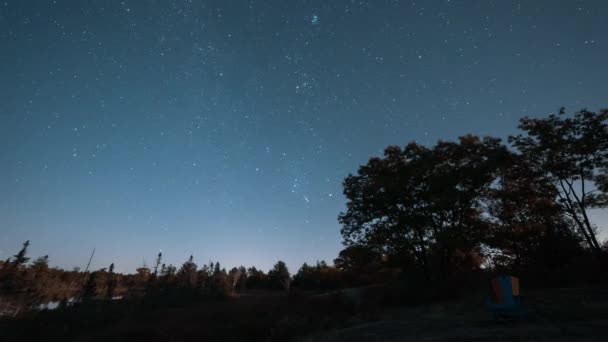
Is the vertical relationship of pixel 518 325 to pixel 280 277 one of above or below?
below

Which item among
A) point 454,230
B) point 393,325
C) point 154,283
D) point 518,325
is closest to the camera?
point 518,325

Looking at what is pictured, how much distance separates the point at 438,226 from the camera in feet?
63.6

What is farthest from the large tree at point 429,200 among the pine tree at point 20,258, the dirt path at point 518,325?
the pine tree at point 20,258

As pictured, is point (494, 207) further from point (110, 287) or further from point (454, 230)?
point (110, 287)

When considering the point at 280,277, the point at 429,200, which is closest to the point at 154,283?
the point at 280,277

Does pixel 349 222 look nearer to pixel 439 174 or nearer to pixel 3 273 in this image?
pixel 439 174

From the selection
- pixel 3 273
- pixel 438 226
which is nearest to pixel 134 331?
pixel 438 226

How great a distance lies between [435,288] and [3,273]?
8601 centimetres

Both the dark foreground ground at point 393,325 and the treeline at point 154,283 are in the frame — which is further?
the treeline at point 154,283

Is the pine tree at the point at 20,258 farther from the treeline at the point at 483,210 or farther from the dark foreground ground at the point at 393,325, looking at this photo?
the treeline at the point at 483,210

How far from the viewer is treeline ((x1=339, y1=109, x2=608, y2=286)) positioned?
16516mm

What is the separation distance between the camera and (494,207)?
62.2 ft

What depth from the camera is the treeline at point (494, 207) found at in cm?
1652

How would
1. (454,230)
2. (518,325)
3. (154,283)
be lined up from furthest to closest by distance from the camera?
(154,283)
(454,230)
(518,325)
